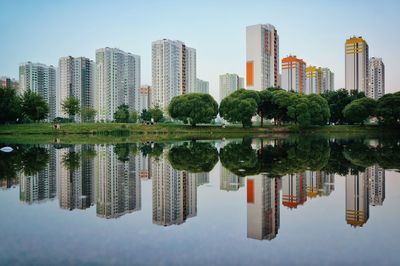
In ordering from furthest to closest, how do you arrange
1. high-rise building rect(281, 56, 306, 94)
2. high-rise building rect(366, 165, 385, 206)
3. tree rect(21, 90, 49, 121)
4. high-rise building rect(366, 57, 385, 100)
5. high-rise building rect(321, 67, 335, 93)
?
high-rise building rect(321, 67, 335, 93), high-rise building rect(366, 57, 385, 100), high-rise building rect(281, 56, 306, 94), tree rect(21, 90, 49, 121), high-rise building rect(366, 165, 385, 206)

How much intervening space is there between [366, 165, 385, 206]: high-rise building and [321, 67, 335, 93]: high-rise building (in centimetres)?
16244

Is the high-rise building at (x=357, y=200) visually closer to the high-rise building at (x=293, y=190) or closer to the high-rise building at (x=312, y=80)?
the high-rise building at (x=293, y=190)

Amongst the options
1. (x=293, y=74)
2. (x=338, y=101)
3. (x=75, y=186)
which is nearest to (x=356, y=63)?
(x=293, y=74)

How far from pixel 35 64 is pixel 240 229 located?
171628 millimetres

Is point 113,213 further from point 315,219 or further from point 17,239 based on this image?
point 315,219

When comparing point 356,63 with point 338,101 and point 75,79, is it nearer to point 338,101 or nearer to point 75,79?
point 338,101

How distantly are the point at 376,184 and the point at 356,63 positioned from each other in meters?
146

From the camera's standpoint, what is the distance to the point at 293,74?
493 ft

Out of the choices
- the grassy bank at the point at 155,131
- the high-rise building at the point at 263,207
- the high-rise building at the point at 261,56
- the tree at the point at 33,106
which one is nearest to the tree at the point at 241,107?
the grassy bank at the point at 155,131

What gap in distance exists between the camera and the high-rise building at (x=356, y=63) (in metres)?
139

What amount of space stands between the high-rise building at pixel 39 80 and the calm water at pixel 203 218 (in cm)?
15639

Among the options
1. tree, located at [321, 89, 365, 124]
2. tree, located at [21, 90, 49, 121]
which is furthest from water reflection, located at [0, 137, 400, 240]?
tree, located at [321, 89, 365, 124]

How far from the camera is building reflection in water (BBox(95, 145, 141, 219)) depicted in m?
10.2

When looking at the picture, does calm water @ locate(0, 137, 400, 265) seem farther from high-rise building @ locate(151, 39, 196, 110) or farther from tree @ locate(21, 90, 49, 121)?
high-rise building @ locate(151, 39, 196, 110)
